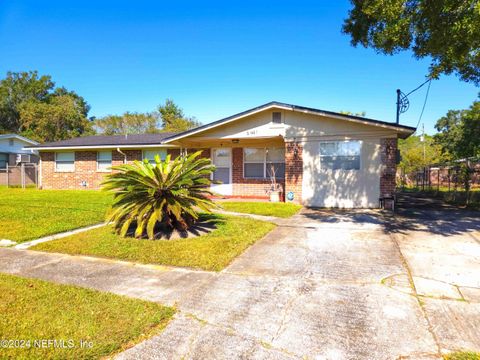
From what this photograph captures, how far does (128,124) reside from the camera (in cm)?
4478

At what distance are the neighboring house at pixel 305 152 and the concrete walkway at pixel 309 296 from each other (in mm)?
4789

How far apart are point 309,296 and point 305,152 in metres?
8.46

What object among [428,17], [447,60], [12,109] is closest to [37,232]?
[428,17]

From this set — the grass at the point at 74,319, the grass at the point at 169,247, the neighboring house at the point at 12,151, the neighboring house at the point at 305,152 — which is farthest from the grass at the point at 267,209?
the neighboring house at the point at 12,151

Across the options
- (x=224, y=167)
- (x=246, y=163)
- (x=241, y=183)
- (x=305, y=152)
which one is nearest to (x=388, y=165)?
(x=305, y=152)

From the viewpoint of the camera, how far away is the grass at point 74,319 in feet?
8.07

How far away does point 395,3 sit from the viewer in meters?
6.95

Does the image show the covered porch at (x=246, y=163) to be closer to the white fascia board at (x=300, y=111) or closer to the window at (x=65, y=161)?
the white fascia board at (x=300, y=111)

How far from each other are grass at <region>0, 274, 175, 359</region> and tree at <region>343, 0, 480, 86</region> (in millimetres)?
7620

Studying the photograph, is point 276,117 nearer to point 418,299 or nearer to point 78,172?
point 418,299

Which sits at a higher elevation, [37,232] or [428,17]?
[428,17]

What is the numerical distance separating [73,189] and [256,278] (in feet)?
53.8

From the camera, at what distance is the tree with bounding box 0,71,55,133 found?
147 feet

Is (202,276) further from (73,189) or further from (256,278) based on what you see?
(73,189)
